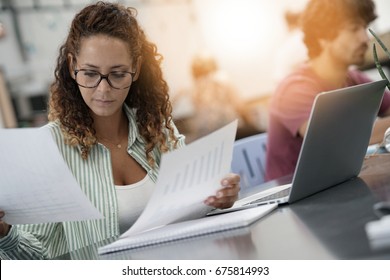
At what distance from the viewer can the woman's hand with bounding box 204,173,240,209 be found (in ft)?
3.43

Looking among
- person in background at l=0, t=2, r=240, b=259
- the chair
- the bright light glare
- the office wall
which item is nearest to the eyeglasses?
person in background at l=0, t=2, r=240, b=259

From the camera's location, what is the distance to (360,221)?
0.80 meters

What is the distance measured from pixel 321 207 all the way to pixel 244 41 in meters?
4.72

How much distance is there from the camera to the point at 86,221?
1271 mm

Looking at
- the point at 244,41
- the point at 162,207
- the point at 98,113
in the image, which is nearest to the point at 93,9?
the point at 98,113

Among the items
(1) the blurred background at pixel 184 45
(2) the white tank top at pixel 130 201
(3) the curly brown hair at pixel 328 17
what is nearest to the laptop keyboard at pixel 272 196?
(2) the white tank top at pixel 130 201

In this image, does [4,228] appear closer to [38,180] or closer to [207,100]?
[38,180]

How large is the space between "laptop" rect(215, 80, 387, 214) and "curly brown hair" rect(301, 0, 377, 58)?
0.87m

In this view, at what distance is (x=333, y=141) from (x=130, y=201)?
1.53 feet

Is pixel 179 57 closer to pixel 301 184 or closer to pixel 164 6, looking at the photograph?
pixel 164 6

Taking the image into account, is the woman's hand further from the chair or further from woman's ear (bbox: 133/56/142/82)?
the chair

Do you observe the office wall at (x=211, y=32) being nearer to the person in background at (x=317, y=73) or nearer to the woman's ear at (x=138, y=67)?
the person in background at (x=317, y=73)
